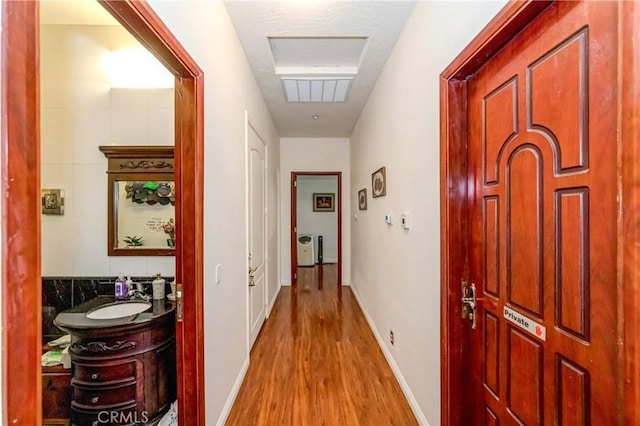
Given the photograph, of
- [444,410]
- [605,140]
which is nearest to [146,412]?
[444,410]

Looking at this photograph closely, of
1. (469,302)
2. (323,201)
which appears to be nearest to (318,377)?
(469,302)

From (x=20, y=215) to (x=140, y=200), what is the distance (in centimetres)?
175

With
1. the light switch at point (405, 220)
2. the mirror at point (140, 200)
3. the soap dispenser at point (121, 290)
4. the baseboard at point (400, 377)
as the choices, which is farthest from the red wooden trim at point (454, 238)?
the soap dispenser at point (121, 290)

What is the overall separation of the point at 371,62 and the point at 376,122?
2.03ft

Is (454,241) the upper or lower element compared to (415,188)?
lower

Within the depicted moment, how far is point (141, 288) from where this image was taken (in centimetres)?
209

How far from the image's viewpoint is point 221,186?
184cm

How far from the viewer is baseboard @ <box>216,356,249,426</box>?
182 cm

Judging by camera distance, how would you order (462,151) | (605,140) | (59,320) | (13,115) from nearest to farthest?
(13,115)
(605,140)
(462,151)
(59,320)

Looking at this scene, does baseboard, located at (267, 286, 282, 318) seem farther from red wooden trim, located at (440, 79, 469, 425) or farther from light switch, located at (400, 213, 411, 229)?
red wooden trim, located at (440, 79, 469, 425)

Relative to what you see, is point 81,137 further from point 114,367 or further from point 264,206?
point 264,206

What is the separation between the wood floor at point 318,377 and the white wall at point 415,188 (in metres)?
0.18

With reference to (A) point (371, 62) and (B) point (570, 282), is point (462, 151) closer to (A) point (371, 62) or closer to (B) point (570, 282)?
(B) point (570, 282)

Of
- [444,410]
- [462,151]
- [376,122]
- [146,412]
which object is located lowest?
[146,412]
